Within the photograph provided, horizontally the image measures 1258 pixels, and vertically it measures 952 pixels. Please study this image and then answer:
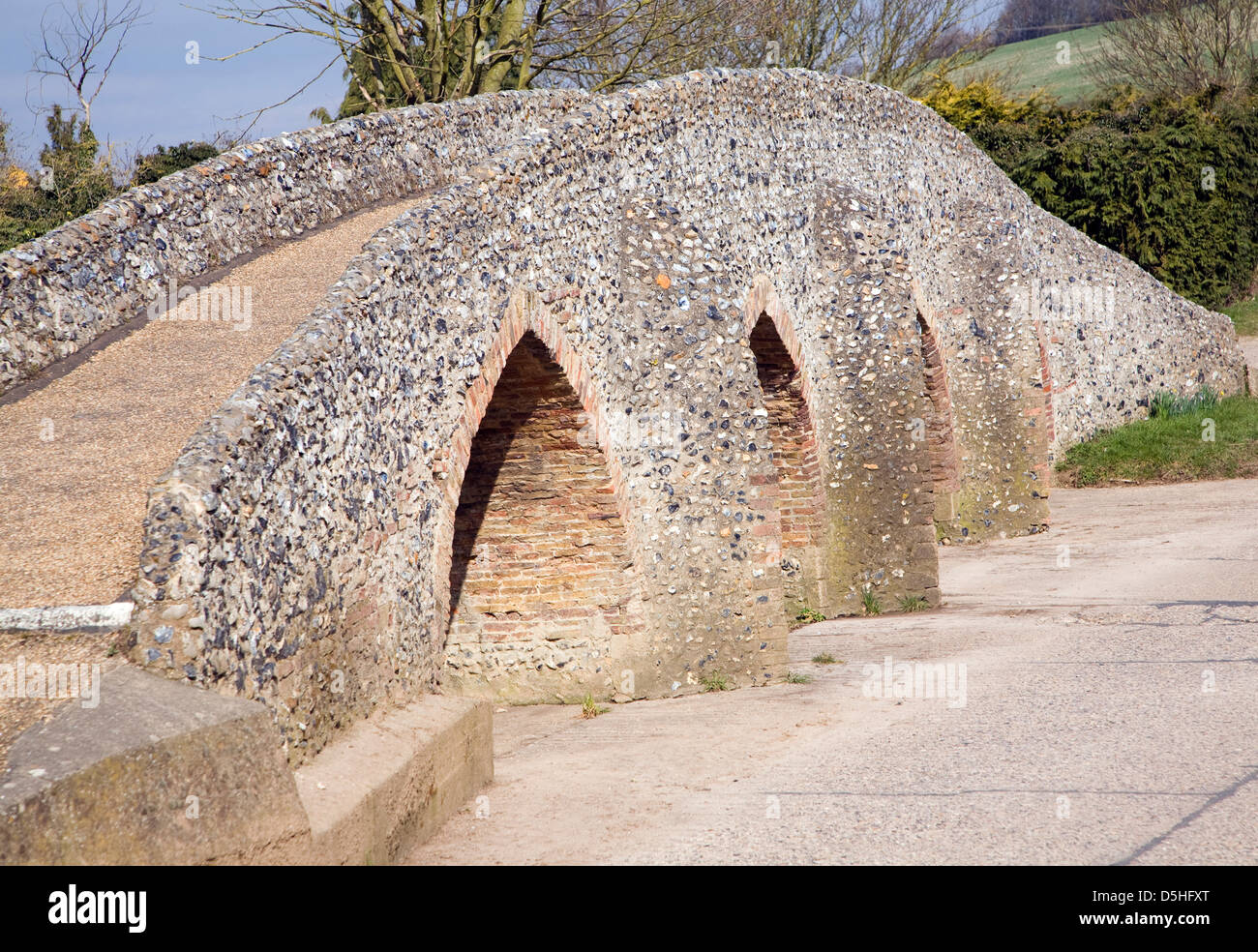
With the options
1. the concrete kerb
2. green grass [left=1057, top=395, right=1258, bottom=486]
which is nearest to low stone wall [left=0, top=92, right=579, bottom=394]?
the concrete kerb

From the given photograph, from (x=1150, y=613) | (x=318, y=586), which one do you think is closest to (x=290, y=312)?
(x=318, y=586)

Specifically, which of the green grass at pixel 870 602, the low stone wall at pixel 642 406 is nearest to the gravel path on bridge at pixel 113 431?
the low stone wall at pixel 642 406

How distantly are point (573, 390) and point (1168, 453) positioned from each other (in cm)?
1087

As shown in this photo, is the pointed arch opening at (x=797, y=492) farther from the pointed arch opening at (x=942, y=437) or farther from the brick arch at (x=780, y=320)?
the pointed arch opening at (x=942, y=437)

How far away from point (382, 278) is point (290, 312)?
3.66 feet

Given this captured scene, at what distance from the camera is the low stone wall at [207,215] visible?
248 inches

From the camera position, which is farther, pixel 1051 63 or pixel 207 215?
pixel 1051 63

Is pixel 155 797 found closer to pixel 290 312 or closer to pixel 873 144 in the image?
pixel 290 312

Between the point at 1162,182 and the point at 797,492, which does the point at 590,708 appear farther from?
the point at 1162,182

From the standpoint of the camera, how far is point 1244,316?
22.2 metres

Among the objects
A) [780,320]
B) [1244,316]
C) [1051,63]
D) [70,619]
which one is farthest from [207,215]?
[1051,63]

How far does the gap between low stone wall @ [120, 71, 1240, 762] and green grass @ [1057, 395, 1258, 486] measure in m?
2.22

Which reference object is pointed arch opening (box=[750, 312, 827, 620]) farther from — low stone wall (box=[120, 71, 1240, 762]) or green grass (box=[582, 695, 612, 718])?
green grass (box=[582, 695, 612, 718])

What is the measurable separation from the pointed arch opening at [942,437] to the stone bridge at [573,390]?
1.3 inches
